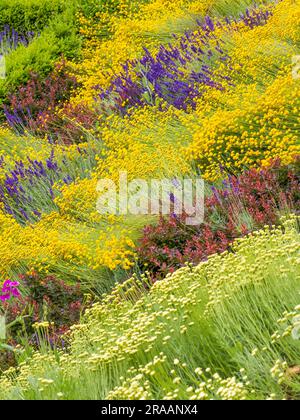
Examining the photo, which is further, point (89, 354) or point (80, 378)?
point (89, 354)

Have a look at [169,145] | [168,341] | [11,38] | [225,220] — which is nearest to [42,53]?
[11,38]

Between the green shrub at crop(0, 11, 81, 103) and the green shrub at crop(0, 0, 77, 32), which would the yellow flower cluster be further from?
the green shrub at crop(0, 0, 77, 32)

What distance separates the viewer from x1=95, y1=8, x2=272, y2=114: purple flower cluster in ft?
26.3

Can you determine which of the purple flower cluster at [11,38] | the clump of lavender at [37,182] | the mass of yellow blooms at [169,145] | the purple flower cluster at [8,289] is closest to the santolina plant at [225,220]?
the mass of yellow blooms at [169,145]

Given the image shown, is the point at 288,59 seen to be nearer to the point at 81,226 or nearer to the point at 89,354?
the point at 81,226

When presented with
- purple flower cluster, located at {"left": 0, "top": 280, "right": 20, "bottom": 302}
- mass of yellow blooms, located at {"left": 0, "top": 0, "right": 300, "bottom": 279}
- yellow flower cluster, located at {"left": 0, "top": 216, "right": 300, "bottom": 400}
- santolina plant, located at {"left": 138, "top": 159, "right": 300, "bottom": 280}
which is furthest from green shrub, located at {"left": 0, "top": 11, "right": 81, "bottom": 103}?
yellow flower cluster, located at {"left": 0, "top": 216, "right": 300, "bottom": 400}

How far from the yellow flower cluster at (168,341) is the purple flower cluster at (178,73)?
11.3 feet

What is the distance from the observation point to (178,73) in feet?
27.7

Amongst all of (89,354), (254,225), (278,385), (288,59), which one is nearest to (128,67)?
(288,59)

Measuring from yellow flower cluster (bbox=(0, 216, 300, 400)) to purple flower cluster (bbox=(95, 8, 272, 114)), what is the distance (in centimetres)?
344

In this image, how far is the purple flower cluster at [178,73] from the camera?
26.3 ft

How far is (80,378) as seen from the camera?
13.3ft

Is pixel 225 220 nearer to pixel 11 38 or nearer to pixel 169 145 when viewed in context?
pixel 169 145

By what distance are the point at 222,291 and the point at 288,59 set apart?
3.79 m
